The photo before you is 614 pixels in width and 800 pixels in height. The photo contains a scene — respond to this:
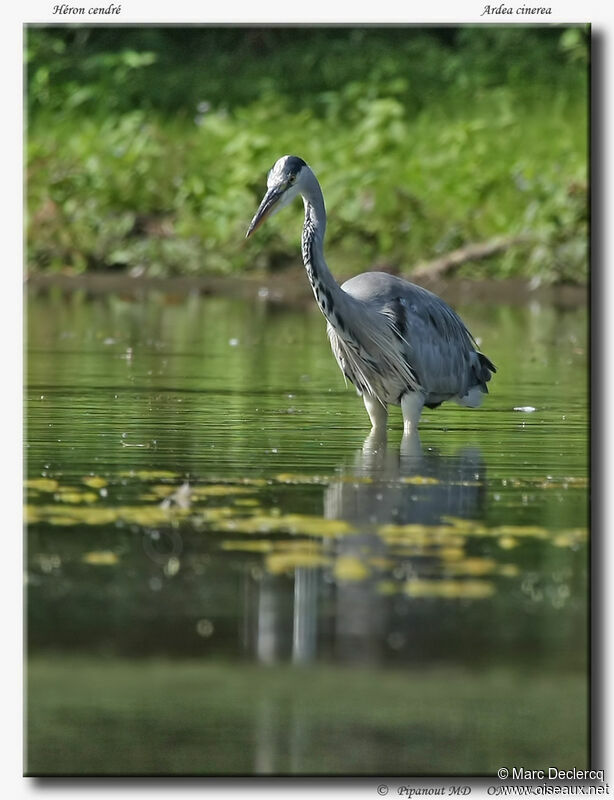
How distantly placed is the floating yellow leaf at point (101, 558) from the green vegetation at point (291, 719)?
1.01 metres

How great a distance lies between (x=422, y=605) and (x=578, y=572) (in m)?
0.84

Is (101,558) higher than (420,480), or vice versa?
(420,480)

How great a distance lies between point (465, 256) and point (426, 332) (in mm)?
9413

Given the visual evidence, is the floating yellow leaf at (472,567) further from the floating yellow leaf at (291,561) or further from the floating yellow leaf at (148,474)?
the floating yellow leaf at (148,474)

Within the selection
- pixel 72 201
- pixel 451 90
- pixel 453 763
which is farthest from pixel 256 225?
pixel 451 90

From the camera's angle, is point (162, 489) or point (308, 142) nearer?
point (162, 489)

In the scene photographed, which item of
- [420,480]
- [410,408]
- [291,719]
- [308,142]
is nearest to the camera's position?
[291,719]

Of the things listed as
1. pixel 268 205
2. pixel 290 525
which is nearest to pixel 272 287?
pixel 268 205

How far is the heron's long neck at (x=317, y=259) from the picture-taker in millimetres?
9352

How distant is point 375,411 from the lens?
10.2 metres

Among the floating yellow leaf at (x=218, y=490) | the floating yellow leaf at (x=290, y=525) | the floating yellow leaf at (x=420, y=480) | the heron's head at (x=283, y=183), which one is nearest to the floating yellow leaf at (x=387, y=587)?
the floating yellow leaf at (x=290, y=525)

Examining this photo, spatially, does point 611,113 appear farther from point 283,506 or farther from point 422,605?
point 422,605

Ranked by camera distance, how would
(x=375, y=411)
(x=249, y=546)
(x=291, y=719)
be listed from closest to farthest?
(x=291, y=719) < (x=249, y=546) < (x=375, y=411)

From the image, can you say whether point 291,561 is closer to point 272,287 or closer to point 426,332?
point 426,332
